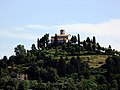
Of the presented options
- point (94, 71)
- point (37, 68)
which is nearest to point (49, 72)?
point (37, 68)

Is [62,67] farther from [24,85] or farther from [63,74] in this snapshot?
[24,85]

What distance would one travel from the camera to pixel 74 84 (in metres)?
158

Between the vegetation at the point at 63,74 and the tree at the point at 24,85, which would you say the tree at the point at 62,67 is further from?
the tree at the point at 24,85

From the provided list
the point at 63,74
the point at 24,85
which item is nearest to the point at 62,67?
the point at 63,74

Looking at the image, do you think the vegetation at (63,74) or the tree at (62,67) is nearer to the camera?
the vegetation at (63,74)

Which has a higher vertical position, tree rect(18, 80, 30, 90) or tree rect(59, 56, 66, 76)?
tree rect(59, 56, 66, 76)

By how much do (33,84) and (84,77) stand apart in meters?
23.1

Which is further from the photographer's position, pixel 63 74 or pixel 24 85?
pixel 63 74

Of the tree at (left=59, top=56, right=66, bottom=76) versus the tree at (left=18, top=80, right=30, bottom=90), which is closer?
the tree at (left=18, top=80, right=30, bottom=90)

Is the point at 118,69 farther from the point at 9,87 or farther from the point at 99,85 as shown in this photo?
the point at 9,87

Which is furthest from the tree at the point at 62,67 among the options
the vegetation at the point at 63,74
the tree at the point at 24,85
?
the tree at the point at 24,85

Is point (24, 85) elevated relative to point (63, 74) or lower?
lower

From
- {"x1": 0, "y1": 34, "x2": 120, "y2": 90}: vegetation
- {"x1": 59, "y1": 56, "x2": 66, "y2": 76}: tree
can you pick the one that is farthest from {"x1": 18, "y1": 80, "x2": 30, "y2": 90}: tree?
{"x1": 59, "y1": 56, "x2": 66, "y2": 76}: tree

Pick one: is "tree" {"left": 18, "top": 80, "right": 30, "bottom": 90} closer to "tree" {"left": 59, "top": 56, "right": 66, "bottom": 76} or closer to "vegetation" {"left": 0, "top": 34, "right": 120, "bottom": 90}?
"vegetation" {"left": 0, "top": 34, "right": 120, "bottom": 90}
